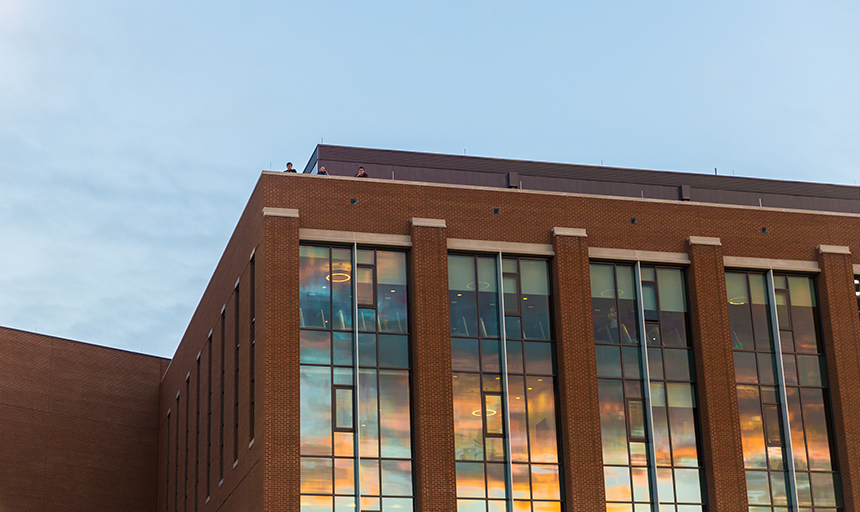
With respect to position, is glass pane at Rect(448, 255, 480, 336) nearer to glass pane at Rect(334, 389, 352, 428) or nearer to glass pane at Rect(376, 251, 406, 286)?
glass pane at Rect(376, 251, 406, 286)

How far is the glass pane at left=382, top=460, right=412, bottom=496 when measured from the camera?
119 ft

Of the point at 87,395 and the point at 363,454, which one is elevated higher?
the point at 87,395

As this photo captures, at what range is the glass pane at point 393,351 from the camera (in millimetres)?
37562

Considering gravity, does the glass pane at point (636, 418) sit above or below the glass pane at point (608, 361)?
below

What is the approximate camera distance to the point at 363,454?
36.3 m

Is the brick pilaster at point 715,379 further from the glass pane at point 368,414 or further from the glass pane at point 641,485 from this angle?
the glass pane at point 368,414

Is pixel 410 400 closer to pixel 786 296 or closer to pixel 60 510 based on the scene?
pixel 786 296

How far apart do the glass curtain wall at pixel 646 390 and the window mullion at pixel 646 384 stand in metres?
0.03

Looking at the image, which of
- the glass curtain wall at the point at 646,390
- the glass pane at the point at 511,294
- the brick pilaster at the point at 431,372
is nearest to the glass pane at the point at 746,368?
the glass curtain wall at the point at 646,390

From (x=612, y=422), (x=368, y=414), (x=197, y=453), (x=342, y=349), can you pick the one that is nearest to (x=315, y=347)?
(x=342, y=349)

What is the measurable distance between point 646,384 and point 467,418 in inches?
255

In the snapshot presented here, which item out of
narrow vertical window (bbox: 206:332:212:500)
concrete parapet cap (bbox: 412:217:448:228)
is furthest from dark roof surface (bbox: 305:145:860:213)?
narrow vertical window (bbox: 206:332:212:500)

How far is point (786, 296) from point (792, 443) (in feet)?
17.9

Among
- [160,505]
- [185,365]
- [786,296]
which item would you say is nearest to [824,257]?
[786,296]
